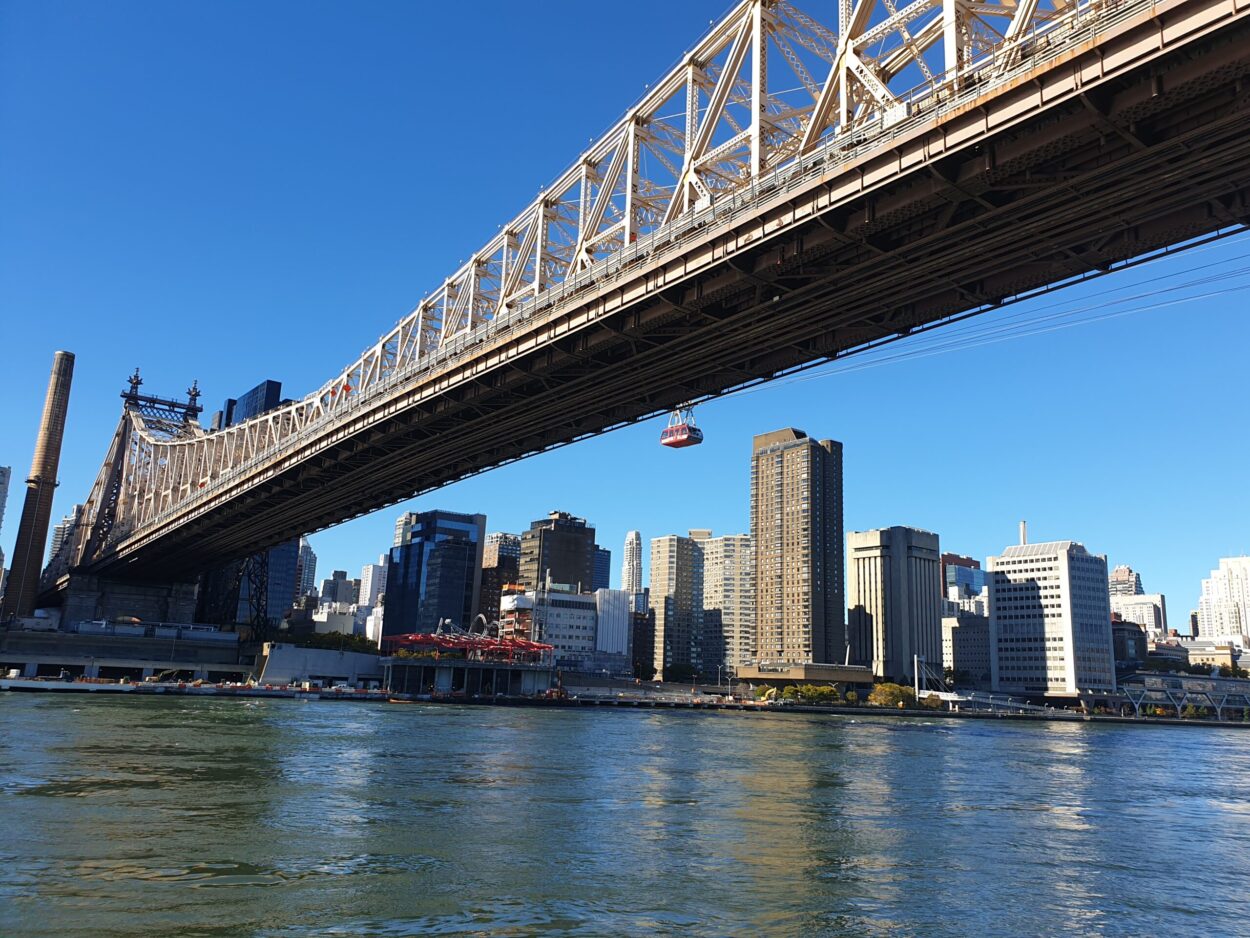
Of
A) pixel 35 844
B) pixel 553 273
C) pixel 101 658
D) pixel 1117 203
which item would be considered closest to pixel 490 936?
pixel 35 844

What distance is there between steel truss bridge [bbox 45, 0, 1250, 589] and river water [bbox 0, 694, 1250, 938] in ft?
Answer: 52.4

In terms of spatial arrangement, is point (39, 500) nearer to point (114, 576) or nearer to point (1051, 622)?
point (114, 576)

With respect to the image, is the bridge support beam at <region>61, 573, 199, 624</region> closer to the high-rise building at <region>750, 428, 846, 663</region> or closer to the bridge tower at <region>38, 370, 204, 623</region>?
the bridge tower at <region>38, 370, 204, 623</region>

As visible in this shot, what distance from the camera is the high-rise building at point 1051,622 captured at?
176 metres

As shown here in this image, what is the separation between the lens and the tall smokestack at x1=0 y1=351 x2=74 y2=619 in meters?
108

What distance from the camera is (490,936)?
14.3m

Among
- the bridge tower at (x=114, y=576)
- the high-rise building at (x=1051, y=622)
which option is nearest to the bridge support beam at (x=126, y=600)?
the bridge tower at (x=114, y=576)

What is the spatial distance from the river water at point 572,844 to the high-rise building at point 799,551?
13654cm

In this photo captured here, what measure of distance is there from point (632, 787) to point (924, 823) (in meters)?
9.78

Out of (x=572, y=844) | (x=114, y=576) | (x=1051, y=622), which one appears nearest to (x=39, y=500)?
(x=114, y=576)

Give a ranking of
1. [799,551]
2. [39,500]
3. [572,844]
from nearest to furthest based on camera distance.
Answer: [572,844] < [39,500] < [799,551]

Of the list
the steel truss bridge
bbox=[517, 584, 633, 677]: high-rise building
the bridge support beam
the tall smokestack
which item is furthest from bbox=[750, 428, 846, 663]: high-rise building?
the steel truss bridge

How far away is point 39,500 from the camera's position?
355ft

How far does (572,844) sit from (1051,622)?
7069 inches
